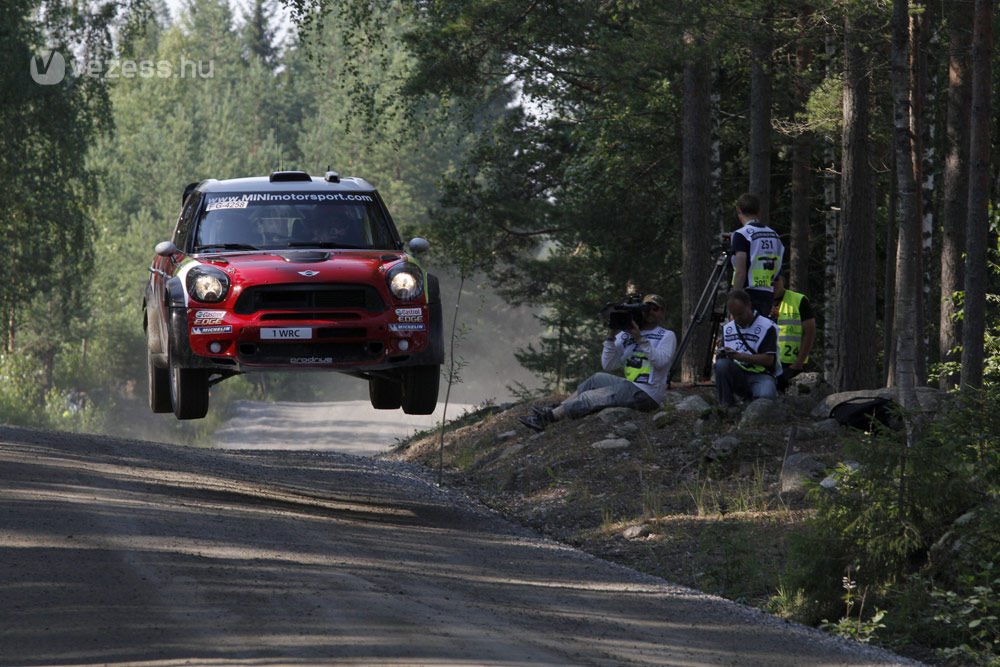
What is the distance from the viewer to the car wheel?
424 inches

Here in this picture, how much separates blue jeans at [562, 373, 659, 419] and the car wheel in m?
5.70

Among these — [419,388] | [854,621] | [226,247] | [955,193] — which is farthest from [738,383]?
[955,193]

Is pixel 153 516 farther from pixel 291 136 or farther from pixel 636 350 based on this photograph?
pixel 291 136

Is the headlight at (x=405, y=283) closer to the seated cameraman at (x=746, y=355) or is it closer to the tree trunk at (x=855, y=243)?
the seated cameraman at (x=746, y=355)

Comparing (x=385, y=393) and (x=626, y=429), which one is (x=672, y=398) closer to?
(x=626, y=429)

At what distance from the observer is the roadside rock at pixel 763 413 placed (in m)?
13.7

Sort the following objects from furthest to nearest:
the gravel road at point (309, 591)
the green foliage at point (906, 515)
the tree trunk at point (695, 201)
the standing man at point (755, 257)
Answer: the tree trunk at point (695, 201)
the standing man at point (755, 257)
the green foliage at point (906, 515)
the gravel road at point (309, 591)

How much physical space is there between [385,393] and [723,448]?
330 cm

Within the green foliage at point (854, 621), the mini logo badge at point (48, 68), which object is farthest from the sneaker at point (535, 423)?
the mini logo badge at point (48, 68)

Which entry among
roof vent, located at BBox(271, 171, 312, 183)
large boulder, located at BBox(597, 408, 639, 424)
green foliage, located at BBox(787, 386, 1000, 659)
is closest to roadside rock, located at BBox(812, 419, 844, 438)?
large boulder, located at BBox(597, 408, 639, 424)

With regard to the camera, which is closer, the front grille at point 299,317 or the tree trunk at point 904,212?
the front grille at point 299,317

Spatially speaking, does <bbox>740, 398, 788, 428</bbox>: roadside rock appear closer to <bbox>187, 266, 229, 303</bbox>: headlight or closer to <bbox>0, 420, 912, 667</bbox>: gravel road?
<bbox>0, 420, 912, 667</bbox>: gravel road

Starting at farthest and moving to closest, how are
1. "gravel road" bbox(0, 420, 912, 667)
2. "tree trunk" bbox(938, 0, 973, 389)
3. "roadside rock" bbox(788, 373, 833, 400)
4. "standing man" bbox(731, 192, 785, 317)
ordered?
"tree trunk" bbox(938, 0, 973, 389) → "roadside rock" bbox(788, 373, 833, 400) → "standing man" bbox(731, 192, 785, 317) → "gravel road" bbox(0, 420, 912, 667)

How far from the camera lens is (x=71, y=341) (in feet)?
203
